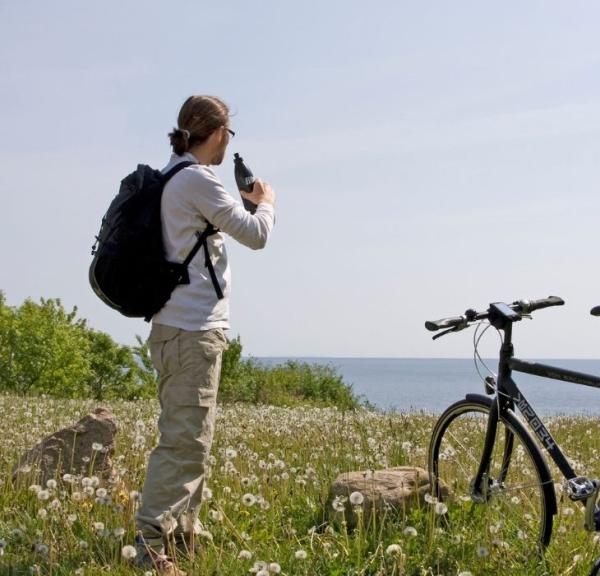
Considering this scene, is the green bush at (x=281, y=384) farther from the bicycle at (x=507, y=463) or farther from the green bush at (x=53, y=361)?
the bicycle at (x=507, y=463)

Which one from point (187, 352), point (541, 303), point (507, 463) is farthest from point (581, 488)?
point (187, 352)

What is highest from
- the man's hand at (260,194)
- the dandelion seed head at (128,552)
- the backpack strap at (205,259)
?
the man's hand at (260,194)

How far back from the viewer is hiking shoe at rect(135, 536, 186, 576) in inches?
211

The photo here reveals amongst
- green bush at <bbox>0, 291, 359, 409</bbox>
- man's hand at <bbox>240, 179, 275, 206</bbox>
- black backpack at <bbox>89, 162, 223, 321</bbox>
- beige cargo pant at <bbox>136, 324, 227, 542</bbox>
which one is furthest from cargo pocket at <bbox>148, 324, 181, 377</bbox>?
green bush at <bbox>0, 291, 359, 409</bbox>

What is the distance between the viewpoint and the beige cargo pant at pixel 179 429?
5.58 meters

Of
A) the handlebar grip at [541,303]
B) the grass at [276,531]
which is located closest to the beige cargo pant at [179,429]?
the grass at [276,531]

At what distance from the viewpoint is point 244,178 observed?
6164 mm

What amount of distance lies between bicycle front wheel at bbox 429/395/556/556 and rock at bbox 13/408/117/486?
288 centimetres

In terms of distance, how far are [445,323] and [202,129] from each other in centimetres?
202

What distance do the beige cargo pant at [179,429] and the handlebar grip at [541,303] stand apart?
2039 mm

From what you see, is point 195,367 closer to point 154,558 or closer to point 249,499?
point 249,499

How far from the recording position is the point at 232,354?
1177 inches

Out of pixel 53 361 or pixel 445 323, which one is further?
pixel 53 361

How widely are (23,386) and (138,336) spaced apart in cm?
436
